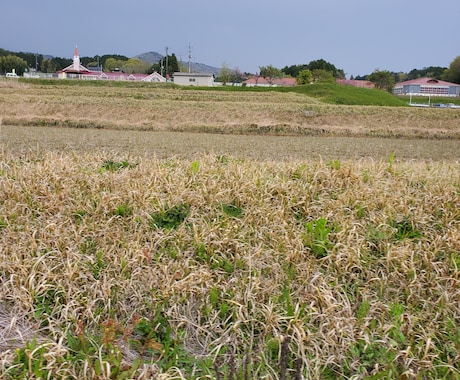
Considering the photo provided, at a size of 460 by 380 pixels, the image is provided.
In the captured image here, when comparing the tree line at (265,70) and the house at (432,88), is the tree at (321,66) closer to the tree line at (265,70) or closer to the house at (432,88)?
the tree line at (265,70)

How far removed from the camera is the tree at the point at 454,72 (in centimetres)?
6912

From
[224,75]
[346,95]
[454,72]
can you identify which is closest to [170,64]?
[224,75]

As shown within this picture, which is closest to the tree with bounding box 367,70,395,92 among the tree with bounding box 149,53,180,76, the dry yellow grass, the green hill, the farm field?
the green hill

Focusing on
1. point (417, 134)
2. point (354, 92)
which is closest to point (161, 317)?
point (417, 134)

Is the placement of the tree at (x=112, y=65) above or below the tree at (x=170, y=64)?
above

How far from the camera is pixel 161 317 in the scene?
2.69 m

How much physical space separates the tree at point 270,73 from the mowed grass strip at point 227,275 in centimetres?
7039

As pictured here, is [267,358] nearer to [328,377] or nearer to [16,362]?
[328,377]

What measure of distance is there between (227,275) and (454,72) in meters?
79.3

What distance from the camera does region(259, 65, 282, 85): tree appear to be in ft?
236

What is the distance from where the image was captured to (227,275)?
3.14 m

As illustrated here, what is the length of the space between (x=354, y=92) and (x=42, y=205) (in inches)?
1489

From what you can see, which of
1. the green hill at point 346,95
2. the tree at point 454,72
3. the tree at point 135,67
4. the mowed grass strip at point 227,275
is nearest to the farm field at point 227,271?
the mowed grass strip at point 227,275

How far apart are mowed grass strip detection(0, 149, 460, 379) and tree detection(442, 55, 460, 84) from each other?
7622 cm
